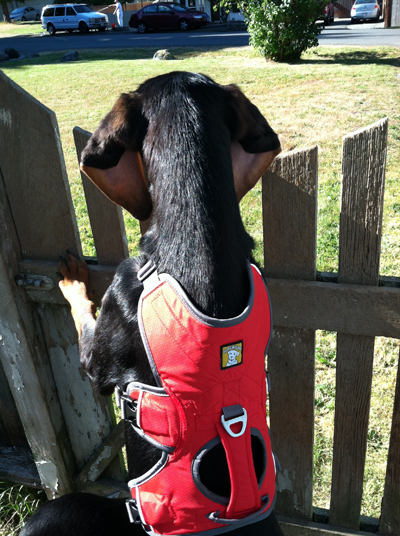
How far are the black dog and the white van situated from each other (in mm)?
35258

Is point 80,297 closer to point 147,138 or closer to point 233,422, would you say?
point 147,138

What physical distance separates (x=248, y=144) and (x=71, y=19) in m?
36.5

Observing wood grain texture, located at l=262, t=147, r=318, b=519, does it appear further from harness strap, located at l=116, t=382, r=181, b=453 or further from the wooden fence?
harness strap, located at l=116, t=382, r=181, b=453

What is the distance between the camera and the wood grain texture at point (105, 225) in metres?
2.21

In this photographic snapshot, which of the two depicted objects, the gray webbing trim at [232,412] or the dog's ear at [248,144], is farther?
the dog's ear at [248,144]

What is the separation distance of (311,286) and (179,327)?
66cm

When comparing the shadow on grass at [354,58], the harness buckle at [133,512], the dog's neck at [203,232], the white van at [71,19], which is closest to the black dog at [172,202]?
the dog's neck at [203,232]

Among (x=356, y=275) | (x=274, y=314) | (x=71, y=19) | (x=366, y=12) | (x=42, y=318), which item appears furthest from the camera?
(x=71, y=19)

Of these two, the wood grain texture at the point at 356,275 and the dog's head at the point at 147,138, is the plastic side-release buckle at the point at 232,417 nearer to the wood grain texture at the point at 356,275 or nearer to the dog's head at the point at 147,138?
the wood grain texture at the point at 356,275

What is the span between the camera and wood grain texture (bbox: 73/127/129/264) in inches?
87.1

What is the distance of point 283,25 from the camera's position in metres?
12.6

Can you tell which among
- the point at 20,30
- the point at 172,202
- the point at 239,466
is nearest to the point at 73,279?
the point at 172,202

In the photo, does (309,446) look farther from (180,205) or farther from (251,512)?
(180,205)

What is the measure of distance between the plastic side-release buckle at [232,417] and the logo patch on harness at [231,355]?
13 cm
